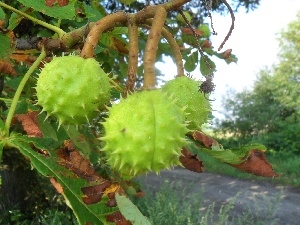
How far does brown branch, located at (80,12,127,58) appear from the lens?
989mm

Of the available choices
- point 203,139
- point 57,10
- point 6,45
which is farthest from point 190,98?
point 6,45

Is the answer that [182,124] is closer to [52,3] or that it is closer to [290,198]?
[52,3]

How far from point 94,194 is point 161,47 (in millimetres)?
1867

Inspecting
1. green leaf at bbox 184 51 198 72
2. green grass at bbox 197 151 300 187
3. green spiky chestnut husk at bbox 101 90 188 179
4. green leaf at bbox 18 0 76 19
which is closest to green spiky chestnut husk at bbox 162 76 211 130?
green spiky chestnut husk at bbox 101 90 188 179

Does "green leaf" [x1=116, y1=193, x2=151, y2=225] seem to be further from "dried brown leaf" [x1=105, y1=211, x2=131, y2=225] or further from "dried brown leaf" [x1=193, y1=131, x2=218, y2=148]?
"dried brown leaf" [x1=193, y1=131, x2=218, y2=148]

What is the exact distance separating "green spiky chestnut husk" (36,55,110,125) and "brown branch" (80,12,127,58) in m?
0.02

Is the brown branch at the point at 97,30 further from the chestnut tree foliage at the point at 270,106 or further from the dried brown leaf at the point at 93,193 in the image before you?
the chestnut tree foliage at the point at 270,106

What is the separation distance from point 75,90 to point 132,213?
0.28 m

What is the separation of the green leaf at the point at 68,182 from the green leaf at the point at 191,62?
176 cm

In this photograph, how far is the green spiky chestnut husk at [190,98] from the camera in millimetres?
1007

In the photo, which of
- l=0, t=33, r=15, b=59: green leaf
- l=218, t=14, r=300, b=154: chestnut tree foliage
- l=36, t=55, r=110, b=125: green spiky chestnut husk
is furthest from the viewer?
l=218, t=14, r=300, b=154: chestnut tree foliage

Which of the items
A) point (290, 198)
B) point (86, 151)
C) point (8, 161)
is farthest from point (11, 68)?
point (290, 198)

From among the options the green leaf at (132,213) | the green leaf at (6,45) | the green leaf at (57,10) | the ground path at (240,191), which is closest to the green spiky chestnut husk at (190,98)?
the green leaf at (132,213)

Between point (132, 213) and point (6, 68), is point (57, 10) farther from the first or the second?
point (132, 213)
